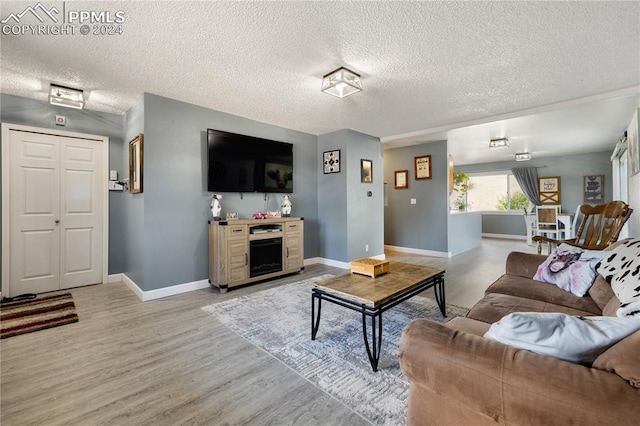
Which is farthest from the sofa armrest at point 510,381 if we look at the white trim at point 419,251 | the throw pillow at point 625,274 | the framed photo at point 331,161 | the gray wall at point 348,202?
the white trim at point 419,251

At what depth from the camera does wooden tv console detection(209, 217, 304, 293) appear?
3465 millimetres

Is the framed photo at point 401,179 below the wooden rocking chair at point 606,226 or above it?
above

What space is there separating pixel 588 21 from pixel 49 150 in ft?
18.5

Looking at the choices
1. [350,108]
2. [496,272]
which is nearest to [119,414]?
[350,108]

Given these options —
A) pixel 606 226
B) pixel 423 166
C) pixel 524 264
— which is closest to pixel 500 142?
pixel 423 166

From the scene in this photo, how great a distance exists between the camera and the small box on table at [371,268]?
236 centimetres

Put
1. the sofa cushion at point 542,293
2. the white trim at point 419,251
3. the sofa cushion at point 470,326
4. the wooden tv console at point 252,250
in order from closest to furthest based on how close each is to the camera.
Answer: the sofa cushion at point 470,326 → the sofa cushion at point 542,293 → the wooden tv console at point 252,250 → the white trim at point 419,251

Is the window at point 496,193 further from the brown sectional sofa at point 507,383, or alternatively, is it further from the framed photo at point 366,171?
the brown sectional sofa at point 507,383

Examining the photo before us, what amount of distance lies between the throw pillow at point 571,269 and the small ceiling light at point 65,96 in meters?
4.93

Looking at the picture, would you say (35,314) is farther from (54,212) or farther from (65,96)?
(65,96)

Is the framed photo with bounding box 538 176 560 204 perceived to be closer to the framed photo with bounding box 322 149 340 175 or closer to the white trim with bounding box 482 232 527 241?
the white trim with bounding box 482 232 527 241

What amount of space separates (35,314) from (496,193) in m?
10.6

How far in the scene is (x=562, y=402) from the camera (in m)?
0.73

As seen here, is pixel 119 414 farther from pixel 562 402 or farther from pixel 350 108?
pixel 350 108
